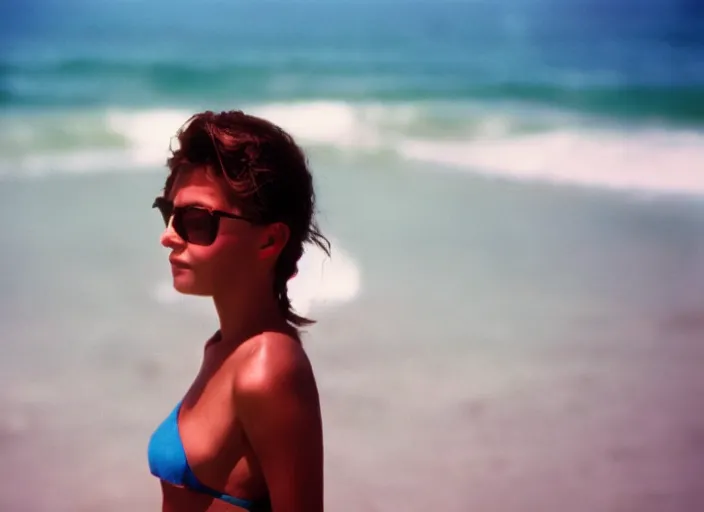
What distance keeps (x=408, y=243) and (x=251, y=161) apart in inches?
144

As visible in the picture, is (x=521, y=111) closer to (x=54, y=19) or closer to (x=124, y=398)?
(x=54, y=19)

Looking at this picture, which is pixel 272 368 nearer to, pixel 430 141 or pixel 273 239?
pixel 273 239

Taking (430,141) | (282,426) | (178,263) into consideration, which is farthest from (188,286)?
(430,141)

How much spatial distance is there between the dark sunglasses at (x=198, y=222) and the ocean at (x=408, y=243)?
1493 millimetres

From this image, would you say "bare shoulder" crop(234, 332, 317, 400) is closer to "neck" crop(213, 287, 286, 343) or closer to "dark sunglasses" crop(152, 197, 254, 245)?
"neck" crop(213, 287, 286, 343)

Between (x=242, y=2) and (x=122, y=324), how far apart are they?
3757 millimetres

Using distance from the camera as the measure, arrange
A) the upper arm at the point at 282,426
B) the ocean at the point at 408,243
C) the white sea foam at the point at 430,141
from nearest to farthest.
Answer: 1. the upper arm at the point at 282,426
2. the ocean at the point at 408,243
3. the white sea foam at the point at 430,141

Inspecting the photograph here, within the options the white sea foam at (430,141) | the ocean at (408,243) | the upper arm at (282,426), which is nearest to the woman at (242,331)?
the upper arm at (282,426)

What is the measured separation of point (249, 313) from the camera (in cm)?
138

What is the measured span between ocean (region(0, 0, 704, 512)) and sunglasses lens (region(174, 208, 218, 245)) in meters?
1.49

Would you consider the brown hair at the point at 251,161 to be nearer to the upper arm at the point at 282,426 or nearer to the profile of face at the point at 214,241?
the profile of face at the point at 214,241

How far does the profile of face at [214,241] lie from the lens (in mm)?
1343

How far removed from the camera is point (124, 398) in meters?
3.18

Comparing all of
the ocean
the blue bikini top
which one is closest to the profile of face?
the blue bikini top
